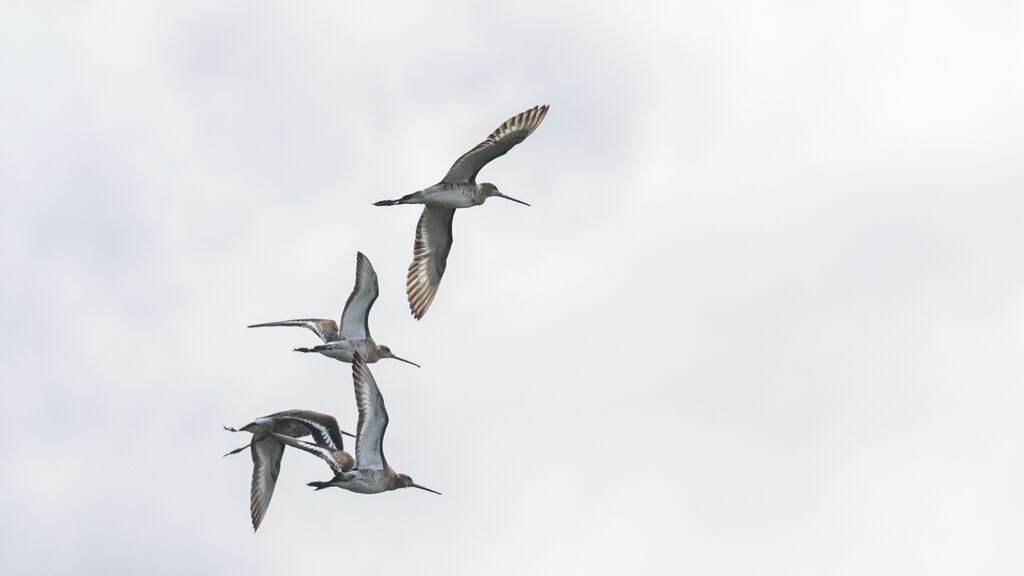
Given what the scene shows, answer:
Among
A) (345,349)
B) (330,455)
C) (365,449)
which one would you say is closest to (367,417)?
(365,449)

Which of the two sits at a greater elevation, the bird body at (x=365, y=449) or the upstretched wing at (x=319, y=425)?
the upstretched wing at (x=319, y=425)

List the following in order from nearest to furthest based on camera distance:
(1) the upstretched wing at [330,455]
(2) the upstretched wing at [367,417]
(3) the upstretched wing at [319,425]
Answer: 1. (2) the upstretched wing at [367,417]
2. (1) the upstretched wing at [330,455]
3. (3) the upstretched wing at [319,425]

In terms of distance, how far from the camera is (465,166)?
1161 inches

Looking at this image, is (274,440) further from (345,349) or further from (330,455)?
(330,455)

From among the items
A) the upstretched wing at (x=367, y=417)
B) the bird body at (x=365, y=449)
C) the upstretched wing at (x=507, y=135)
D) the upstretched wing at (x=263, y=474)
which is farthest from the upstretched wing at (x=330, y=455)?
the upstretched wing at (x=507, y=135)

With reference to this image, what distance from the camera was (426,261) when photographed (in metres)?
31.9

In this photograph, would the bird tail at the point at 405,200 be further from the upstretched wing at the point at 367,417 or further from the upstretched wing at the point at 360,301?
the upstretched wing at the point at 367,417

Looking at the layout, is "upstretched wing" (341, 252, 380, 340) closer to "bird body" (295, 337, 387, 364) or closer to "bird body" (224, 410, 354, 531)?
"bird body" (295, 337, 387, 364)

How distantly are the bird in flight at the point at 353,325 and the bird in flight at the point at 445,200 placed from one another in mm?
1304

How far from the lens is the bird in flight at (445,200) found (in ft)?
93.5

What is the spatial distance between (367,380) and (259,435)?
16.7 feet

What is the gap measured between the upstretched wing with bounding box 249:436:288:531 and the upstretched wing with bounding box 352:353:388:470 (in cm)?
525

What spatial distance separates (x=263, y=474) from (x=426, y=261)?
477 cm

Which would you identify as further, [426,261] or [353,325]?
[426,261]
